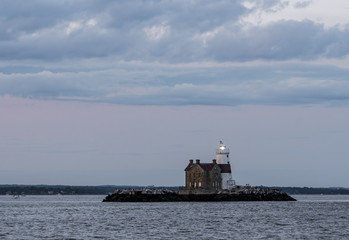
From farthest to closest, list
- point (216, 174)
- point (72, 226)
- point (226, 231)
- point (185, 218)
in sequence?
point (216, 174) < point (185, 218) < point (72, 226) < point (226, 231)

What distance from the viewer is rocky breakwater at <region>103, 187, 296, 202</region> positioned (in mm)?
113875

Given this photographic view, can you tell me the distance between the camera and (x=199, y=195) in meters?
114


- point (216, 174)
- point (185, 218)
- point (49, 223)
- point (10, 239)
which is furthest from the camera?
point (216, 174)

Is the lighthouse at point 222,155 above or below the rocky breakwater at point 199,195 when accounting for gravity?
above

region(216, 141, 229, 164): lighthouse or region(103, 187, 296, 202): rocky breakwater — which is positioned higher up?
region(216, 141, 229, 164): lighthouse

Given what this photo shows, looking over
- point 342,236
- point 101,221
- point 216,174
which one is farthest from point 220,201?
point 342,236

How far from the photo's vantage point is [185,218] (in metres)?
73.3

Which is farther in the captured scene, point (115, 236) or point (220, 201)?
point (220, 201)

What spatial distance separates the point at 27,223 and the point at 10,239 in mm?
18038

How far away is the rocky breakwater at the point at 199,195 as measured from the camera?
114 m

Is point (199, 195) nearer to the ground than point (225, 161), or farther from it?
nearer to the ground

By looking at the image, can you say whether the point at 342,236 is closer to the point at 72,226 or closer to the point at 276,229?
the point at 276,229

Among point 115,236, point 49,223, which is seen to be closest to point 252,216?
point 49,223

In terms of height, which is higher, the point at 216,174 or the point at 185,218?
the point at 216,174
